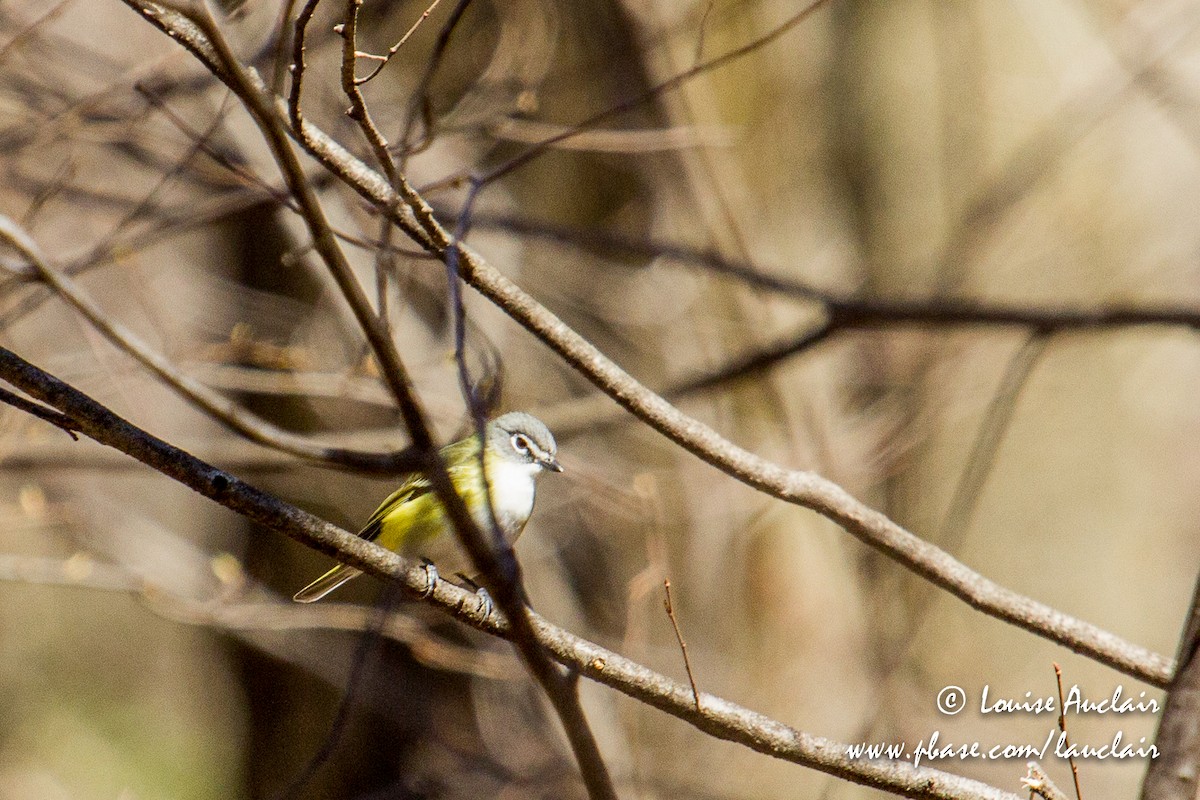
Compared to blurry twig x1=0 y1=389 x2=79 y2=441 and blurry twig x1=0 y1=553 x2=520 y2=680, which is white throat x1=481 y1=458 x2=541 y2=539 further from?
blurry twig x1=0 y1=389 x2=79 y2=441

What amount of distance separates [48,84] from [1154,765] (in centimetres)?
568

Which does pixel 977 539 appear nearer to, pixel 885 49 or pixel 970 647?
pixel 970 647

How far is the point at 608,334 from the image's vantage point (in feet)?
26.1

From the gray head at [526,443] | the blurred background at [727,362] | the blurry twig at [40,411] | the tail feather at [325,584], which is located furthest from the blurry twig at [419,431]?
the blurred background at [727,362]

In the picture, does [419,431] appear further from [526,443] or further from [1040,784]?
[526,443]

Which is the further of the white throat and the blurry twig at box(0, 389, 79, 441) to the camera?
the white throat

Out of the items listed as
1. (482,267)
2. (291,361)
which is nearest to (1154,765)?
(482,267)

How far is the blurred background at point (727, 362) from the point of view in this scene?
20.8 feet

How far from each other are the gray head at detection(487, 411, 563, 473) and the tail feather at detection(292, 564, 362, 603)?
82 centimetres

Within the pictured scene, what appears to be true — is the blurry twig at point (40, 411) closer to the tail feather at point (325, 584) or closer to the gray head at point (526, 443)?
the tail feather at point (325, 584)

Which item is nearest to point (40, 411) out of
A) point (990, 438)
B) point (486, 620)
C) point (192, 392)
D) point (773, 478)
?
point (192, 392)

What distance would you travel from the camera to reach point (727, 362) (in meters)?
7.02

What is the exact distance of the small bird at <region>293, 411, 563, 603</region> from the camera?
4.05 metres

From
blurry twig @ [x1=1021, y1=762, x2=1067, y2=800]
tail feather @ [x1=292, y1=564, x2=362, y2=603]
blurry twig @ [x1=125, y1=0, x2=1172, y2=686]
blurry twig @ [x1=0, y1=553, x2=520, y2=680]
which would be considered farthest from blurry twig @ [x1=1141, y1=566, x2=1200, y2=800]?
blurry twig @ [x1=0, y1=553, x2=520, y2=680]
